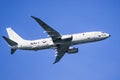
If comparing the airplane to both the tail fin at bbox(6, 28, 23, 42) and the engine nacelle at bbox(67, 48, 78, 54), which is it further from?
Answer: the tail fin at bbox(6, 28, 23, 42)

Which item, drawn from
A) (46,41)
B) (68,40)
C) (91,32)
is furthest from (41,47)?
(91,32)

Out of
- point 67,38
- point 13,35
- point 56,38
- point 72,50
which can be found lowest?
point 72,50

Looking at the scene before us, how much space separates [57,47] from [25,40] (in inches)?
409

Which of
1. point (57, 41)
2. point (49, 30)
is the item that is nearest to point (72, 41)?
point (57, 41)

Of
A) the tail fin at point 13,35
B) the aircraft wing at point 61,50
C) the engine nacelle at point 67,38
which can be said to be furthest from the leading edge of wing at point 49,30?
the tail fin at point 13,35

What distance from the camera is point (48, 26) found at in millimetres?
90125

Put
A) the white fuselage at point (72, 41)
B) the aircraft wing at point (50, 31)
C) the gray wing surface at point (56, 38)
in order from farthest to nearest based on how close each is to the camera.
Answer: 1. the white fuselage at point (72, 41)
2. the gray wing surface at point (56, 38)
3. the aircraft wing at point (50, 31)

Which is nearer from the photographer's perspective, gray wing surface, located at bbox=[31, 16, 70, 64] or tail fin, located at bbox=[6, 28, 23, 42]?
gray wing surface, located at bbox=[31, 16, 70, 64]

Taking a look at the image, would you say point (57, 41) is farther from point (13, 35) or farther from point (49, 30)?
point (13, 35)

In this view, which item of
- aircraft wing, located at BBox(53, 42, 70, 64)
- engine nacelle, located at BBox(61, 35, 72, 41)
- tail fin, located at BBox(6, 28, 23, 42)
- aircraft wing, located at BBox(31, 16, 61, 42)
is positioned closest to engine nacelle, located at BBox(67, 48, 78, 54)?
aircraft wing, located at BBox(53, 42, 70, 64)

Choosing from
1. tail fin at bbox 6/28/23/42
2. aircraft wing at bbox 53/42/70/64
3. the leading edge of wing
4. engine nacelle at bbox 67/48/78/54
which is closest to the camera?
the leading edge of wing

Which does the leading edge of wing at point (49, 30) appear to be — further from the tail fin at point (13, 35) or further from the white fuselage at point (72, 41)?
the tail fin at point (13, 35)

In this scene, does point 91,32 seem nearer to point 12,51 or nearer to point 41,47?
point 41,47

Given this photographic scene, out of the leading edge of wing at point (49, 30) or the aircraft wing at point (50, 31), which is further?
the aircraft wing at point (50, 31)
